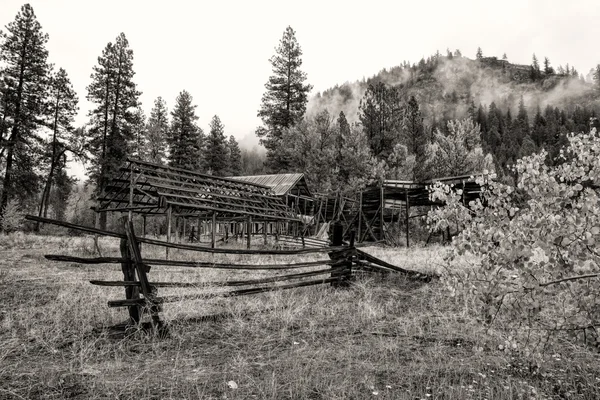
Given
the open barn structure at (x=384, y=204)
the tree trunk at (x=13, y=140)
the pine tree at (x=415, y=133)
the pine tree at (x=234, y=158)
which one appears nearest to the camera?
the open barn structure at (x=384, y=204)

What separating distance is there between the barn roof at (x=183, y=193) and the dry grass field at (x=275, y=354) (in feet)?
29.9

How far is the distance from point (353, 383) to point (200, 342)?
2362mm

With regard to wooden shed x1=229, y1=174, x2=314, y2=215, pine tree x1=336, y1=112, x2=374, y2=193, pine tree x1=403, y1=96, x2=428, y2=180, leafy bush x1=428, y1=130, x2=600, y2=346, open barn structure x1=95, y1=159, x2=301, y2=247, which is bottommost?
leafy bush x1=428, y1=130, x2=600, y2=346

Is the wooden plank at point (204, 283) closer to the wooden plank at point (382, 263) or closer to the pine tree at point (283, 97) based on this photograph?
the wooden plank at point (382, 263)

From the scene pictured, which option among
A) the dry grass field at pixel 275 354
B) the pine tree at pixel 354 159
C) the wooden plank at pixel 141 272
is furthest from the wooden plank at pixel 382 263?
the pine tree at pixel 354 159

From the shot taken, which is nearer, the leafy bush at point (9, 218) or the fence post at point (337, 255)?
the fence post at point (337, 255)

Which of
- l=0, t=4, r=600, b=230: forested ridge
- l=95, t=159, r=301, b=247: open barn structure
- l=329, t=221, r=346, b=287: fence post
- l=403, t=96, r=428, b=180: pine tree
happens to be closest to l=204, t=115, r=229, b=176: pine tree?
l=0, t=4, r=600, b=230: forested ridge

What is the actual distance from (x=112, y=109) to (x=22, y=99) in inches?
271

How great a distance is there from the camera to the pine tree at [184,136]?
155 ft

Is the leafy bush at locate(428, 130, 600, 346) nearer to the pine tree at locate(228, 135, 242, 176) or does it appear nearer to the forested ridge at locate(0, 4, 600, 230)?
the forested ridge at locate(0, 4, 600, 230)

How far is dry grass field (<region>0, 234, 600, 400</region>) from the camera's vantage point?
3670mm

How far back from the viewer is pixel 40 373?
3.83 meters

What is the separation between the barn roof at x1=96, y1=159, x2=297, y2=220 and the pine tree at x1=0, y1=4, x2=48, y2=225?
15.4 m

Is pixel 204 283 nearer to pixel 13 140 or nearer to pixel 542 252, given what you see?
pixel 542 252
